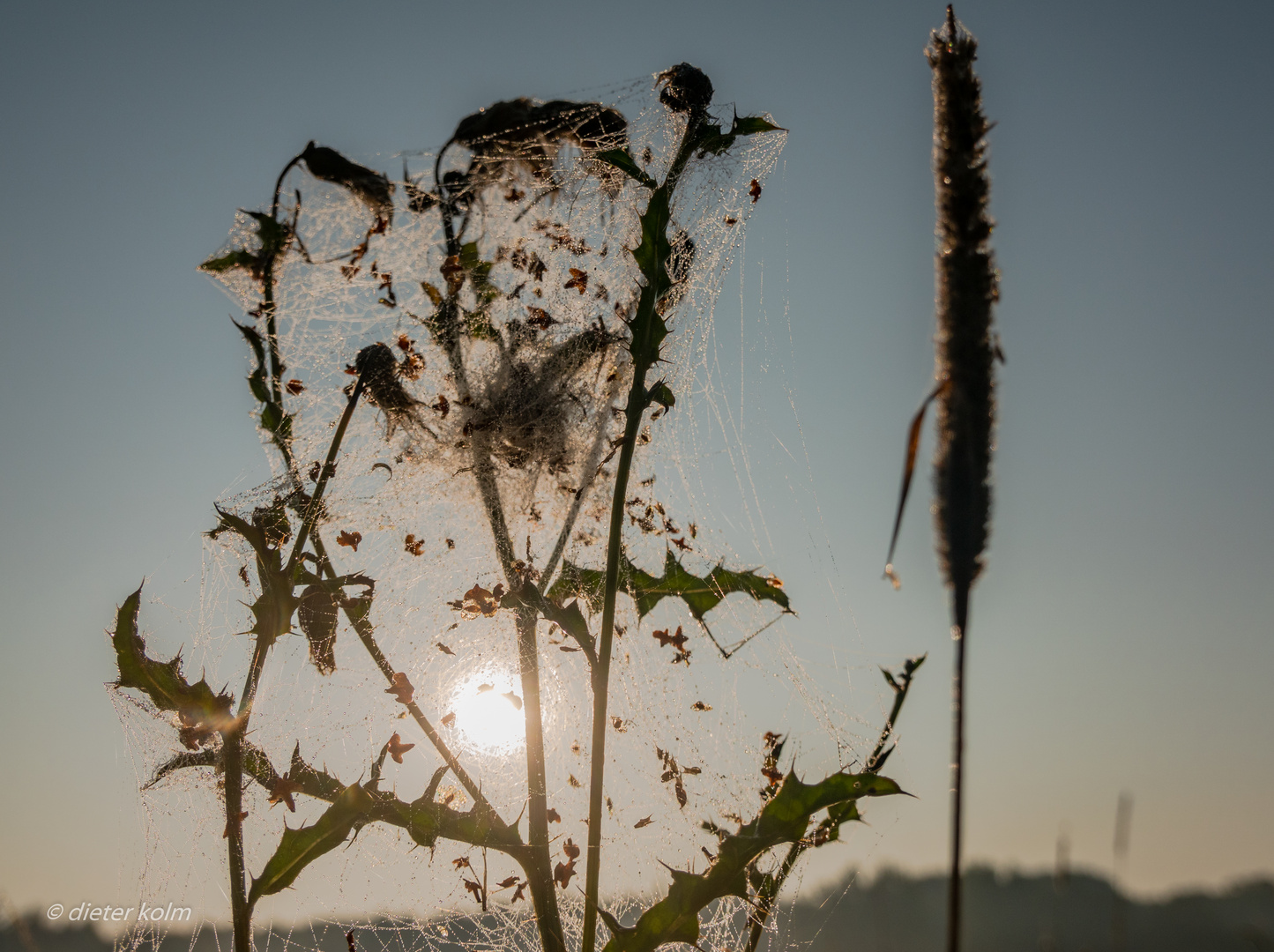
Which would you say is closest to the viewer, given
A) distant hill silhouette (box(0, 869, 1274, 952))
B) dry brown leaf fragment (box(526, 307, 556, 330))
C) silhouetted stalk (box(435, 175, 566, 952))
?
silhouetted stalk (box(435, 175, 566, 952))

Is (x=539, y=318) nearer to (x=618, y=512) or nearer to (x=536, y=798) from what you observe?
(x=618, y=512)

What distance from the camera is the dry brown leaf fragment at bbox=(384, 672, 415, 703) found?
1.72m

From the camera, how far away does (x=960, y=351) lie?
Answer: 0.58 m

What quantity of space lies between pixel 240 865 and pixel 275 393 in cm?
104

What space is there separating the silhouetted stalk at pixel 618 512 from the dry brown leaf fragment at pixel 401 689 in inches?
15.6

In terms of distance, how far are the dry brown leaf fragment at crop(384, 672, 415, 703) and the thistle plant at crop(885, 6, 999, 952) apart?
1.29 meters

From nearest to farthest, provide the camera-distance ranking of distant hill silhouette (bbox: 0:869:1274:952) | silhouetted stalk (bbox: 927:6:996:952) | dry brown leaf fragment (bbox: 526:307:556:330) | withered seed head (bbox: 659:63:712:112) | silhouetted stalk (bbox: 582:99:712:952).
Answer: silhouetted stalk (bbox: 927:6:996:952) < silhouetted stalk (bbox: 582:99:712:952) < withered seed head (bbox: 659:63:712:112) < dry brown leaf fragment (bbox: 526:307:556:330) < distant hill silhouette (bbox: 0:869:1274:952)

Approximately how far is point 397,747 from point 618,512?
0.70m

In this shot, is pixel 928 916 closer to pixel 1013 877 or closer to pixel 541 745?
pixel 1013 877

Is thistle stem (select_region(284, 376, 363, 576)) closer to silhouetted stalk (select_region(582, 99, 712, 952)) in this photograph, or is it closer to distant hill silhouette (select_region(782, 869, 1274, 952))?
silhouetted stalk (select_region(582, 99, 712, 952))

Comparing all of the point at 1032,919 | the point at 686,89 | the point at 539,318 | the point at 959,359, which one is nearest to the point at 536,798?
the point at 539,318

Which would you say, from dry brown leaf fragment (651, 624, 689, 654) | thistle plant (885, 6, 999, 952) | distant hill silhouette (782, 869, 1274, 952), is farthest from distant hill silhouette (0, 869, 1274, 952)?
thistle plant (885, 6, 999, 952)

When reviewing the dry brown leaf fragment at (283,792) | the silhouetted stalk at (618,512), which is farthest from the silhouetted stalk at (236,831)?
the silhouetted stalk at (618,512)

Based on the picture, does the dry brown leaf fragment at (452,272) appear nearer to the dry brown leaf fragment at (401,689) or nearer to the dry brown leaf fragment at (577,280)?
the dry brown leaf fragment at (577,280)
